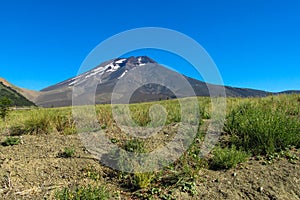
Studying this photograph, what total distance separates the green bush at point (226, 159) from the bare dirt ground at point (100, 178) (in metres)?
0.12

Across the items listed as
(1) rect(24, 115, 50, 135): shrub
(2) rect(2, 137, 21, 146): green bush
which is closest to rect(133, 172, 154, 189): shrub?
(2) rect(2, 137, 21, 146): green bush

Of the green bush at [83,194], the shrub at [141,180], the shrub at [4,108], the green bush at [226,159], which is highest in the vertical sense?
the shrub at [4,108]

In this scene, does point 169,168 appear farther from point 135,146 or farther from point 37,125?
point 37,125

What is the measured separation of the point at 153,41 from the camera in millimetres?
7496

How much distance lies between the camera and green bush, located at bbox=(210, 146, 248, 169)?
223 inches

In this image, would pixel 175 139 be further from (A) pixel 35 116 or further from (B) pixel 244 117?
(A) pixel 35 116

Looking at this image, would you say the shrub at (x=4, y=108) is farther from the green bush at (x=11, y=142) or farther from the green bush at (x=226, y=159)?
the green bush at (x=226, y=159)

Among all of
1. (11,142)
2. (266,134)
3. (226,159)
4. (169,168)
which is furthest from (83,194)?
(266,134)

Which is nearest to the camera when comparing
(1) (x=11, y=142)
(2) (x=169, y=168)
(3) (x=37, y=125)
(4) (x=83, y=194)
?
(4) (x=83, y=194)

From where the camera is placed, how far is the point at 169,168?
5672 millimetres

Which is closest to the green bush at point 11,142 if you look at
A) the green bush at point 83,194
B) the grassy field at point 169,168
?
the grassy field at point 169,168

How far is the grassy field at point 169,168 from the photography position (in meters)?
4.94

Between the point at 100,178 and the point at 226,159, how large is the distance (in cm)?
229

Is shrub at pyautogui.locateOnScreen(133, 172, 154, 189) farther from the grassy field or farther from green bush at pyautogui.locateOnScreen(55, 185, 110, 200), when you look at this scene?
green bush at pyautogui.locateOnScreen(55, 185, 110, 200)
